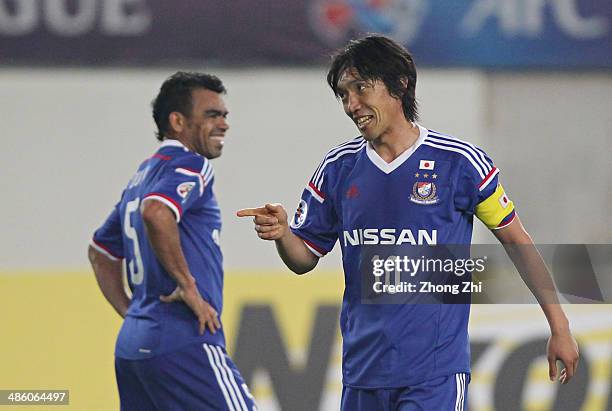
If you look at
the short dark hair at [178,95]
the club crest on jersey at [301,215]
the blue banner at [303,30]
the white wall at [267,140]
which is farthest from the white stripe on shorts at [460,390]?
the blue banner at [303,30]

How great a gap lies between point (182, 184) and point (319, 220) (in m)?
0.89

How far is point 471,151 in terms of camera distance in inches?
138

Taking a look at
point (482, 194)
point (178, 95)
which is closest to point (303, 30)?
point (178, 95)

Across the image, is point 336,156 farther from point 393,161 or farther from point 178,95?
point 178,95

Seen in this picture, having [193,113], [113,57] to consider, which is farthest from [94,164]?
[193,113]

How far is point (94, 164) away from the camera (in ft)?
19.4

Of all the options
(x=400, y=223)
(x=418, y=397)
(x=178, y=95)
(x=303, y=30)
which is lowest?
(x=418, y=397)

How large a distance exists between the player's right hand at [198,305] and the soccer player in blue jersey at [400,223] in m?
0.76

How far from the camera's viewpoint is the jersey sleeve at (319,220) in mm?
3615

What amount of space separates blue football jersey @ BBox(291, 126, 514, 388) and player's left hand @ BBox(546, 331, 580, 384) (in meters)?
0.26

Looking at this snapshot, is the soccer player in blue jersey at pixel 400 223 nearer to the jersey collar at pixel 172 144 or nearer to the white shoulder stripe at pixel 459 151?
the white shoulder stripe at pixel 459 151

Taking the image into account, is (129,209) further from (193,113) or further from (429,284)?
(429,284)

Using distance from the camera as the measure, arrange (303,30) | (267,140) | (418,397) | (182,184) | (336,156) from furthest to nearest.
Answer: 1. (267,140)
2. (303,30)
3. (182,184)
4. (336,156)
5. (418,397)

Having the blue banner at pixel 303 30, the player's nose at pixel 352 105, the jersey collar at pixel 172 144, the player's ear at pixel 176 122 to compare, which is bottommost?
the player's nose at pixel 352 105
